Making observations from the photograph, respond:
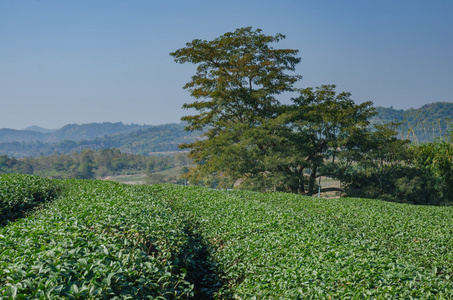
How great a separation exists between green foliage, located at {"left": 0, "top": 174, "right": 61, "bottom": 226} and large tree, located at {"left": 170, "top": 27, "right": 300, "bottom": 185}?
10112 millimetres

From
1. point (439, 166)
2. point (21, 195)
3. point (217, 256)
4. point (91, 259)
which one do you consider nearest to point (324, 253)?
point (217, 256)

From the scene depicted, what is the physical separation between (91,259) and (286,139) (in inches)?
651

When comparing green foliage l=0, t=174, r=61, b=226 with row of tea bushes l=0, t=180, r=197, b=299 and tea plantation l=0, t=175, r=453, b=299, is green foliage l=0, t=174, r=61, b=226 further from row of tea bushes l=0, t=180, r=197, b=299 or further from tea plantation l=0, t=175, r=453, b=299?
row of tea bushes l=0, t=180, r=197, b=299

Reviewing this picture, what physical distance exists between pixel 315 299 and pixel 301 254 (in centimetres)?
98

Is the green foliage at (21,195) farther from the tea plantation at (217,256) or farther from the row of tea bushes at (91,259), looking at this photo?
the row of tea bushes at (91,259)

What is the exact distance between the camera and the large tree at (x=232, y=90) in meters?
20.0

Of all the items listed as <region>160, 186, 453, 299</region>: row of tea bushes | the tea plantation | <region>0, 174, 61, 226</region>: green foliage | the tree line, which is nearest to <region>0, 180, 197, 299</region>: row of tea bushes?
the tea plantation

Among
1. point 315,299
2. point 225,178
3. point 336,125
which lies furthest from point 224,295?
point 336,125

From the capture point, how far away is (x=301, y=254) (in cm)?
459

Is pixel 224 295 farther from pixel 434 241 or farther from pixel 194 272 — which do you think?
pixel 434 241

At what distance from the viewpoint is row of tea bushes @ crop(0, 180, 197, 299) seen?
9.21ft

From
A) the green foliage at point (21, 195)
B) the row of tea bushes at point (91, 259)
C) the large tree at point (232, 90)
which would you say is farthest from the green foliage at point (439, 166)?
the green foliage at point (21, 195)

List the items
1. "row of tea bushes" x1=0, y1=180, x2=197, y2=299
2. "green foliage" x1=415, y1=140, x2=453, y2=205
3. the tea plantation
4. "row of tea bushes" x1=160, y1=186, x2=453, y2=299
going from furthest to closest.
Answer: "green foliage" x1=415, y1=140, x2=453, y2=205
"row of tea bushes" x1=160, y1=186, x2=453, y2=299
the tea plantation
"row of tea bushes" x1=0, y1=180, x2=197, y2=299

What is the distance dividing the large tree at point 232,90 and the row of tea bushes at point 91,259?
14376 mm
